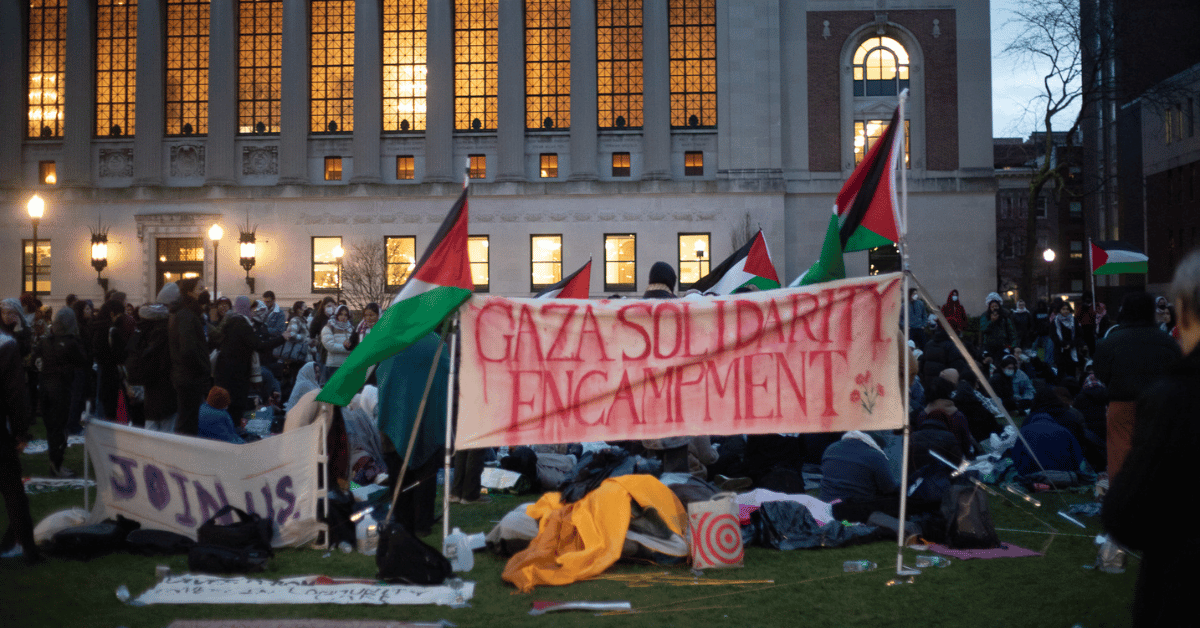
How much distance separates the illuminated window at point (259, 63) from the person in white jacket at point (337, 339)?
26156 mm

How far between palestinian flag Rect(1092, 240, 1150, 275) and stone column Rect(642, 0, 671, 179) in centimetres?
1813

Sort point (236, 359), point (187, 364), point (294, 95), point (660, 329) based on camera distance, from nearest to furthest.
Result: 1. point (660, 329)
2. point (187, 364)
3. point (236, 359)
4. point (294, 95)

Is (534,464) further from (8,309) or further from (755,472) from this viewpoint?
(8,309)

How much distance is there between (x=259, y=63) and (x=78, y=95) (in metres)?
7.96

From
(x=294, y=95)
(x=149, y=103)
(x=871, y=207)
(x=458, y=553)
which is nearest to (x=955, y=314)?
(x=871, y=207)

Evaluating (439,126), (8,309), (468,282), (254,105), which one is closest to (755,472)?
(468,282)

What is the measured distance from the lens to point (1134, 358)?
735cm

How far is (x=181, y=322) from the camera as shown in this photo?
10953 mm

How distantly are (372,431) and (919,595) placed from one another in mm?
7372

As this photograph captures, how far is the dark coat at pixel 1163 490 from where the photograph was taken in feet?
9.96

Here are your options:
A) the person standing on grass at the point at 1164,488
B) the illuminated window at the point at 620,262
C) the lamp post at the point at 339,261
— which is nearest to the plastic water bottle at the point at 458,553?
the person standing on grass at the point at 1164,488

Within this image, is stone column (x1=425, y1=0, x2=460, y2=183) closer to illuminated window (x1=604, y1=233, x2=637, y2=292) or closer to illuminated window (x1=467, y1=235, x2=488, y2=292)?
illuminated window (x1=467, y1=235, x2=488, y2=292)

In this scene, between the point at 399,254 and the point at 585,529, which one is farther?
the point at 399,254

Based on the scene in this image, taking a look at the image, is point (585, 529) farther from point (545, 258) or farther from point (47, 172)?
point (47, 172)
